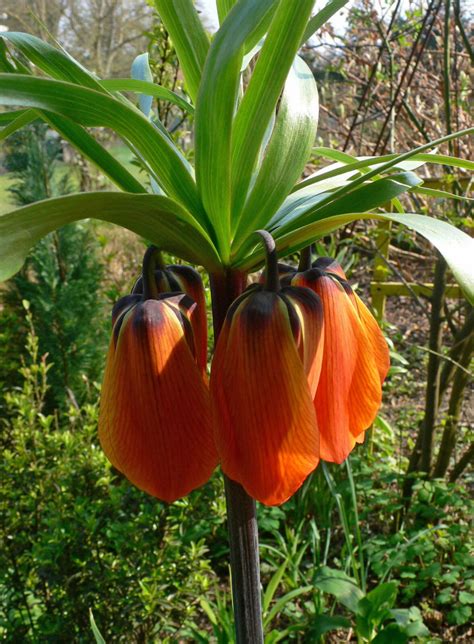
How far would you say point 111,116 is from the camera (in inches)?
19.3

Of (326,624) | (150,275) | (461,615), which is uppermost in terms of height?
(150,275)

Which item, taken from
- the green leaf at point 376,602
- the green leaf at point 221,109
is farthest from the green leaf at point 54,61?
the green leaf at point 376,602

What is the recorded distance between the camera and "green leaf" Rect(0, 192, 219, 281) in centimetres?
39

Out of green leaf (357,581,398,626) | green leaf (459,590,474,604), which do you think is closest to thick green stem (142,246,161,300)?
green leaf (357,581,398,626)

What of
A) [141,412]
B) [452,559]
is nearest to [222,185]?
[141,412]

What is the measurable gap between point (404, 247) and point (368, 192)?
3.93 m

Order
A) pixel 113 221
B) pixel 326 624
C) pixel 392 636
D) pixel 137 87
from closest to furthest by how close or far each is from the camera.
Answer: pixel 113 221
pixel 137 87
pixel 392 636
pixel 326 624

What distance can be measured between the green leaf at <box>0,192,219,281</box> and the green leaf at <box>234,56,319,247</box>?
0.05m

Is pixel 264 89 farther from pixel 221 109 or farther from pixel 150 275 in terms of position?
pixel 150 275

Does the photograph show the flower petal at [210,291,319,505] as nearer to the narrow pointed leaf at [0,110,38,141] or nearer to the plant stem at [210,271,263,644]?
the plant stem at [210,271,263,644]

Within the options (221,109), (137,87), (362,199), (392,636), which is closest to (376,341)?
(362,199)

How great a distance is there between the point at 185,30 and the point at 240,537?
19.3 inches

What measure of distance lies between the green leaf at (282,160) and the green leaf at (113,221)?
2.0 inches

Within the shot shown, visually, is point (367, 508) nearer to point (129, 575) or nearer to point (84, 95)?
point (129, 575)
